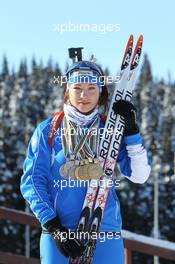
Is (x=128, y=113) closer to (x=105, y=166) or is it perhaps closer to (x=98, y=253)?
(x=105, y=166)

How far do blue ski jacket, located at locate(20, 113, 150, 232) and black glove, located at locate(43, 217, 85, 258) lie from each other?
38mm

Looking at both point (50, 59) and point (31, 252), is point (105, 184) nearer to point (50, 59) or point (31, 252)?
point (31, 252)

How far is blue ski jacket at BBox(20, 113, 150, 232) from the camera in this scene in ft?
10.2

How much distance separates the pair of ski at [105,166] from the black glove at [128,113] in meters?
0.04

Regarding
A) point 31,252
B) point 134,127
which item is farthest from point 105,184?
point 31,252

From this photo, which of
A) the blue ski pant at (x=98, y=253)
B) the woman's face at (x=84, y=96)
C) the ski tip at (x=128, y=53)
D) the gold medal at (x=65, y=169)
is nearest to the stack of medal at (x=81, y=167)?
the gold medal at (x=65, y=169)

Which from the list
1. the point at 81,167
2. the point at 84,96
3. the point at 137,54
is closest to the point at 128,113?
the point at 84,96

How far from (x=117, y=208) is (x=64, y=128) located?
0.51 metres

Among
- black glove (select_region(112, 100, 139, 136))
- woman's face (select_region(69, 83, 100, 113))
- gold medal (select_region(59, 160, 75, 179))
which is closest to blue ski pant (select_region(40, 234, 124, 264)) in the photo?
gold medal (select_region(59, 160, 75, 179))

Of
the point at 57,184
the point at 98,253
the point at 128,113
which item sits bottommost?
the point at 98,253

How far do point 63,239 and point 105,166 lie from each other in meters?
0.47

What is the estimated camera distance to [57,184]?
10.3ft

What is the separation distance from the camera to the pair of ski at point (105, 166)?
3.13m

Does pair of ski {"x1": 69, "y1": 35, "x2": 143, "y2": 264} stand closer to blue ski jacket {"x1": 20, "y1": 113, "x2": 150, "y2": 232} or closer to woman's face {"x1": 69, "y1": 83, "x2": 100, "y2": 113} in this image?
blue ski jacket {"x1": 20, "y1": 113, "x2": 150, "y2": 232}
